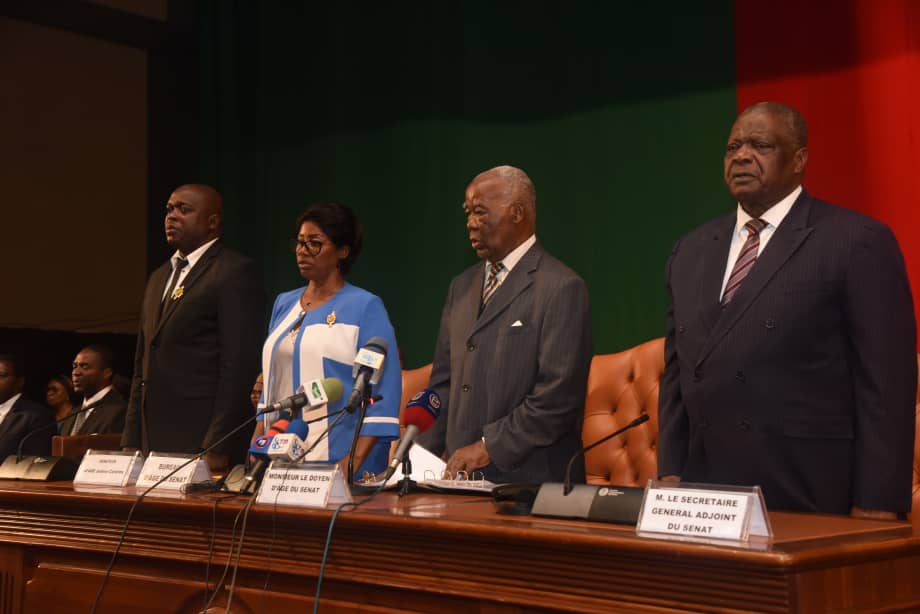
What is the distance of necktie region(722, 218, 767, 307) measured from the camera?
7.22 feet

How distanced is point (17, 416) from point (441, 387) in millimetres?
3505

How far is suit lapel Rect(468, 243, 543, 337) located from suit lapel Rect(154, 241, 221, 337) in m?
1.01

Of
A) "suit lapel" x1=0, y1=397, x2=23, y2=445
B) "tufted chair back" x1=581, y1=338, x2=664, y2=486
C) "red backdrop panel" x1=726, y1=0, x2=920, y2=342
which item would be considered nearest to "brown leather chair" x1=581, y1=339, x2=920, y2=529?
"tufted chair back" x1=581, y1=338, x2=664, y2=486

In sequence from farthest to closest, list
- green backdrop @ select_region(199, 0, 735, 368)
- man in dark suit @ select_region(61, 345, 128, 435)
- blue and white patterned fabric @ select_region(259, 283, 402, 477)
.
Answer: man in dark suit @ select_region(61, 345, 128, 435), green backdrop @ select_region(199, 0, 735, 368), blue and white patterned fabric @ select_region(259, 283, 402, 477)

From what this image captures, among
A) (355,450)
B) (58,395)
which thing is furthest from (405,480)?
(58,395)

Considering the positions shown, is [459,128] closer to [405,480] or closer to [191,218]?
[191,218]

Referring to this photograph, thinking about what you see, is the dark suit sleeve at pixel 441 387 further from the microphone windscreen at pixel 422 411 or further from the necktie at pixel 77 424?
the necktie at pixel 77 424

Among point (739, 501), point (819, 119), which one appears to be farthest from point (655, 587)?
point (819, 119)

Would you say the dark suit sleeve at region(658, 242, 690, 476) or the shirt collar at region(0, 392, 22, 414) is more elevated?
the dark suit sleeve at region(658, 242, 690, 476)

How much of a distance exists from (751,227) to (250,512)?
3.69 feet

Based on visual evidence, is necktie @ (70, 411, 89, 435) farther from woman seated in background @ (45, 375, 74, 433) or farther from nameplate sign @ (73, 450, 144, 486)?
nameplate sign @ (73, 450, 144, 486)

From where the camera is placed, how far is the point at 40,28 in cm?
581

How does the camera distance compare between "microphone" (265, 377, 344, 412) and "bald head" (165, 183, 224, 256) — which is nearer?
"microphone" (265, 377, 344, 412)

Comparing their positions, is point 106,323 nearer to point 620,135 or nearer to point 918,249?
point 620,135
